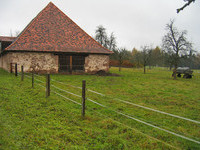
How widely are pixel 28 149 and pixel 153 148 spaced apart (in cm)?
266

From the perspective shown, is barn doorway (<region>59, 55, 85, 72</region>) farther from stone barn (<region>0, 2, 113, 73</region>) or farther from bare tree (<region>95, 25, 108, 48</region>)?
bare tree (<region>95, 25, 108, 48</region>)

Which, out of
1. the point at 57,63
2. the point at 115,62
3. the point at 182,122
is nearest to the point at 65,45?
the point at 57,63

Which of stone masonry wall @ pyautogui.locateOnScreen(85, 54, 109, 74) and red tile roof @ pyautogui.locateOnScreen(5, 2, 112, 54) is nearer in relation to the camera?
red tile roof @ pyautogui.locateOnScreen(5, 2, 112, 54)

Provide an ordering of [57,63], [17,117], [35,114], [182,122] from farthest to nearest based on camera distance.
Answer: [57,63]
[182,122]
[35,114]
[17,117]

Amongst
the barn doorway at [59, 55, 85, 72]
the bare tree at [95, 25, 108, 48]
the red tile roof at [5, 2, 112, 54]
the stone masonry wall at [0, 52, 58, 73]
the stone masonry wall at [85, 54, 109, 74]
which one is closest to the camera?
the stone masonry wall at [0, 52, 58, 73]

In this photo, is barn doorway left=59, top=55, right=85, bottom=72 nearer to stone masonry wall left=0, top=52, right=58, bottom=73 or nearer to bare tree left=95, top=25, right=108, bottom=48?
stone masonry wall left=0, top=52, right=58, bottom=73

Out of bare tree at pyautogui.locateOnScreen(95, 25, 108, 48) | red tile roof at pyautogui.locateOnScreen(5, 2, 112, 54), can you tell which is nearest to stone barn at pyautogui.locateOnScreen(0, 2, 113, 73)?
red tile roof at pyautogui.locateOnScreen(5, 2, 112, 54)

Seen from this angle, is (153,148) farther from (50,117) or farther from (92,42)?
(92,42)

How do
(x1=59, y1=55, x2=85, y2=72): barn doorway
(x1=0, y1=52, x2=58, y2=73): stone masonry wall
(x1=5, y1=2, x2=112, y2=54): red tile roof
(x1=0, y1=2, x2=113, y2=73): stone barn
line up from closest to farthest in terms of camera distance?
1. (x1=0, y1=52, x2=58, y2=73): stone masonry wall
2. (x1=0, y1=2, x2=113, y2=73): stone barn
3. (x1=5, y1=2, x2=112, y2=54): red tile roof
4. (x1=59, y1=55, x2=85, y2=72): barn doorway

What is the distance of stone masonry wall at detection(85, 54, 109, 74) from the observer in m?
18.4

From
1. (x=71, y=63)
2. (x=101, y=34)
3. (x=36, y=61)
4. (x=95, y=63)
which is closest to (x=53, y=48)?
(x=36, y=61)

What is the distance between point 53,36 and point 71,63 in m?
3.75

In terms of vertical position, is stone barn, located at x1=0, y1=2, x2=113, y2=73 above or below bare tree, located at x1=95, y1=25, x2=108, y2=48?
below

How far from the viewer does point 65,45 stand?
670 inches
